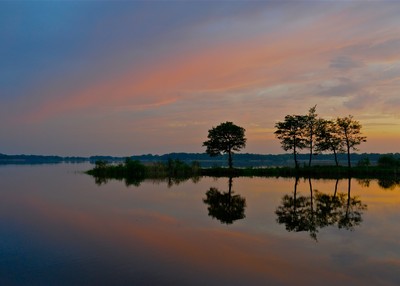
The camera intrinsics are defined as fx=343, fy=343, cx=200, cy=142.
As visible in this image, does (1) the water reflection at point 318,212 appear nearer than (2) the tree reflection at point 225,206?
Yes

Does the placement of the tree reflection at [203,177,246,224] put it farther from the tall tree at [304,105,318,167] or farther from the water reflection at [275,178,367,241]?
the tall tree at [304,105,318,167]

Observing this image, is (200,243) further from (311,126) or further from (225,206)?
(311,126)

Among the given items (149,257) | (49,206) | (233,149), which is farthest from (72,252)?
(233,149)

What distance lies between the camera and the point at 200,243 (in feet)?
44.4

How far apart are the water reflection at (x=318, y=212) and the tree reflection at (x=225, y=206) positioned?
8.00 feet

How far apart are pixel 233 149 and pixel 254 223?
4601 cm

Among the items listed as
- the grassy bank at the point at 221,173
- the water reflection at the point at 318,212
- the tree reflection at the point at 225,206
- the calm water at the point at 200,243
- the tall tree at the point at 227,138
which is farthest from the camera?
the tall tree at the point at 227,138

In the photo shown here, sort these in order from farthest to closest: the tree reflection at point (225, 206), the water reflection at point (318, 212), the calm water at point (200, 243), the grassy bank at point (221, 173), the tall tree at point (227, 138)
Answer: the tall tree at point (227, 138) < the grassy bank at point (221, 173) < the tree reflection at point (225, 206) < the water reflection at point (318, 212) < the calm water at point (200, 243)

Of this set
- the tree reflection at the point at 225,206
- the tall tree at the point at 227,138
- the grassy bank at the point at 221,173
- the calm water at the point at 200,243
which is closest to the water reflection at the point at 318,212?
the calm water at the point at 200,243

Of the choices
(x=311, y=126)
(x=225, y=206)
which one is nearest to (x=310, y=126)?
(x=311, y=126)

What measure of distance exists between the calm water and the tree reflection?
0.07 m

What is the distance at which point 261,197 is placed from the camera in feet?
90.0

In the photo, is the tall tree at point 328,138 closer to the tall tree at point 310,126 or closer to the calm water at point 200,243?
the tall tree at point 310,126

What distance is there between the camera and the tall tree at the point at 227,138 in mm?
62875
